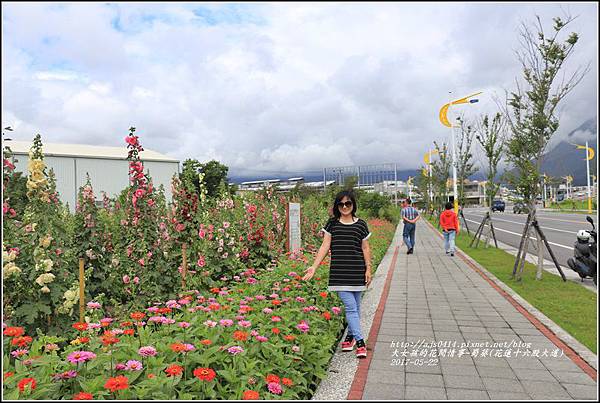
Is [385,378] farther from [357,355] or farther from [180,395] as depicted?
[180,395]

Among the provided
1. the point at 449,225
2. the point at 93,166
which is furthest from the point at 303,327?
the point at 93,166

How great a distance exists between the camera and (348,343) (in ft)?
14.9

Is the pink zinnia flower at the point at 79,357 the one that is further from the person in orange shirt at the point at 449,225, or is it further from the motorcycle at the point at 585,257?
the person in orange shirt at the point at 449,225

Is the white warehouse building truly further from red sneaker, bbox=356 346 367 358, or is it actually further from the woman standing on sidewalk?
red sneaker, bbox=356 346 367 358

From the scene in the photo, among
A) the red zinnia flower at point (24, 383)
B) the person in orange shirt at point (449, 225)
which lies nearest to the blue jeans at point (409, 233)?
the person in orange shirt at point (449, 225)

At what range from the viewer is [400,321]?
18.7ft

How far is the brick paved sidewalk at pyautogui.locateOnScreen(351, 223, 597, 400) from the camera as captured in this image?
3.51m

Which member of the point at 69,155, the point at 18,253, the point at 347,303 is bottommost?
the point at 347,303

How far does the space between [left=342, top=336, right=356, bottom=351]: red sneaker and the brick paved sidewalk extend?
0.23 meters

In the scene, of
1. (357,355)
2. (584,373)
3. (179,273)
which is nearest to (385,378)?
(357,355)

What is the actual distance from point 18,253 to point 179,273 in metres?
1.92

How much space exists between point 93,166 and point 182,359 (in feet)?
156

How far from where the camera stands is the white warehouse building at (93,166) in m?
42.2

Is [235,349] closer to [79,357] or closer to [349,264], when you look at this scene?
[79,357]
